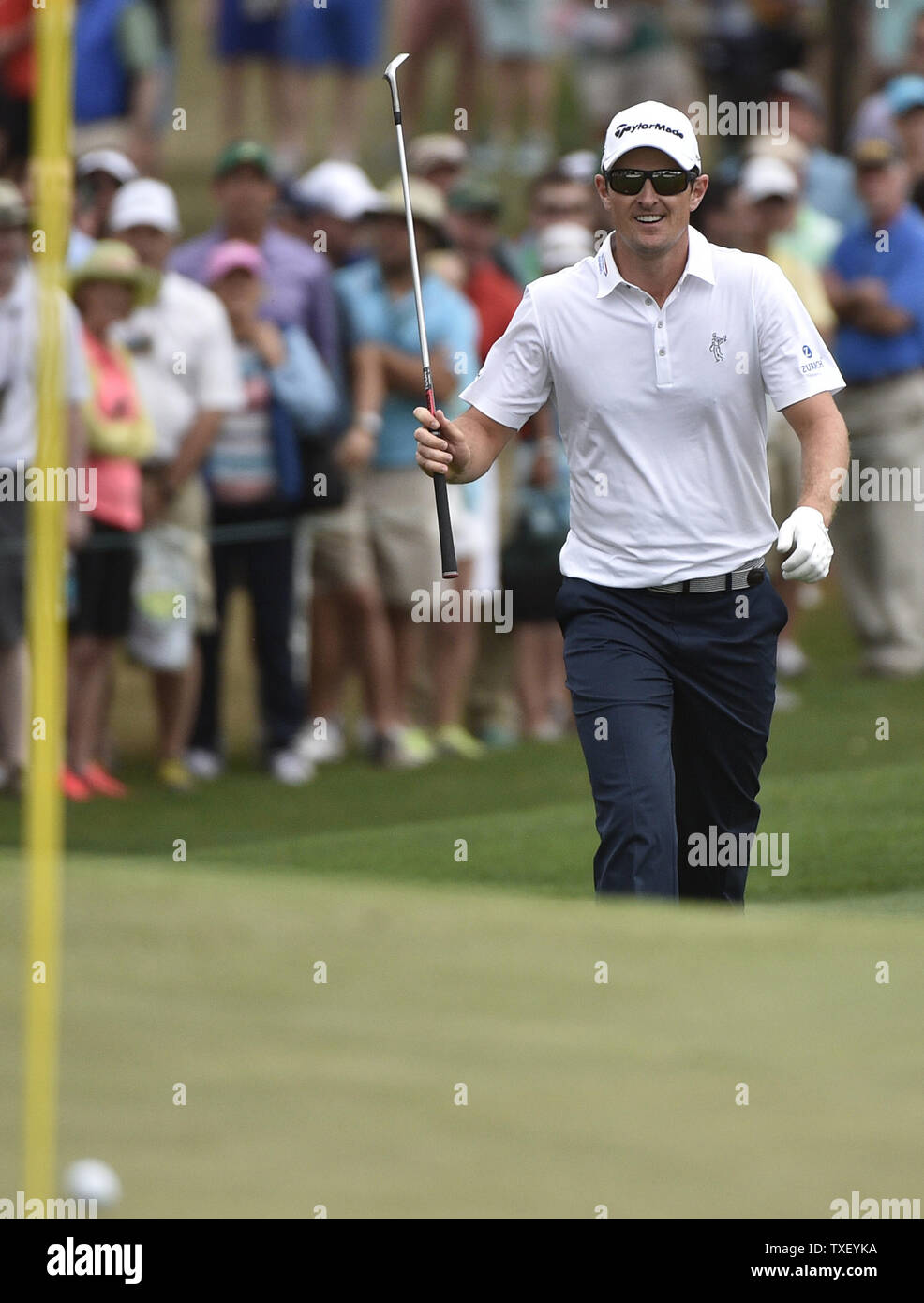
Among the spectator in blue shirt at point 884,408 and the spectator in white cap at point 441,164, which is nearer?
the spectator in blue shirt at point 884,408

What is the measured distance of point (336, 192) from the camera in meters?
12.3

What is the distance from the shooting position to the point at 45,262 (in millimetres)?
→ 5129

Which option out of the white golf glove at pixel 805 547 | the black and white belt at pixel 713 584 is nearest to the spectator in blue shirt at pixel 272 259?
the black and white belt at pixel 713 584

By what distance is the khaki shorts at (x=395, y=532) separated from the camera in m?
11.6

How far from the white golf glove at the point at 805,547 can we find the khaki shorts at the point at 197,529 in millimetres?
5442

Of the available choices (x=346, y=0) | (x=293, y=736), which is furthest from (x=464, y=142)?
(x=293, y=736)

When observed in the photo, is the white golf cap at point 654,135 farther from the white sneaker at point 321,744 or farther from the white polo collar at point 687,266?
the white sneaker at point 321,744

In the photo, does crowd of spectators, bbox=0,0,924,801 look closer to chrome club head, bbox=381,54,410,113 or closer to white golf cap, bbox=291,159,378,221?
white golf cap, bbox=291,159,378,221

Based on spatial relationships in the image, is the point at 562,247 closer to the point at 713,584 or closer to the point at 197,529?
the point at 197,529

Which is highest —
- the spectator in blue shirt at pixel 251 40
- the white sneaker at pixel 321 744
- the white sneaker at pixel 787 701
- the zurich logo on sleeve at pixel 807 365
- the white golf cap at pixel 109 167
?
the spectator in blue shirt at pixel 251 40

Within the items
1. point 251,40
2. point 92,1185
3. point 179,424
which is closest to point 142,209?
point 179,424

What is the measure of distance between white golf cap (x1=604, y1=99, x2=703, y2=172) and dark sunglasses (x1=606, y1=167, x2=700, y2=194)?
0.03 metres

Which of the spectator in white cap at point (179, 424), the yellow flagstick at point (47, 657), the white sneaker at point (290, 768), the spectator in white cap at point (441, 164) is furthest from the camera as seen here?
the spectator in white cap at point (441, 164)

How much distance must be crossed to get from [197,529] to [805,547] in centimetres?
561
